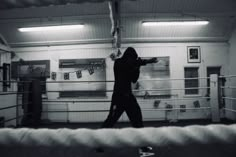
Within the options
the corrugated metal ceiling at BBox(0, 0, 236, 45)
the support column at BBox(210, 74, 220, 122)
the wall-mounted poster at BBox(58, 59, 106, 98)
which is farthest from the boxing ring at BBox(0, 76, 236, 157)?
the wall-mounted poster at BBox(58, 59, 106, 98)

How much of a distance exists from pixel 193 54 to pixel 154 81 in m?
1.42

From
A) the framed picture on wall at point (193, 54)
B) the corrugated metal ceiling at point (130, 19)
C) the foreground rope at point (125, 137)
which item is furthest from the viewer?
the framed picture on wall at point (193, 54)

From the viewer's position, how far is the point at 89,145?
0.87 feet

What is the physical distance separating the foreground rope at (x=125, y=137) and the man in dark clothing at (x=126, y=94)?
137 cm

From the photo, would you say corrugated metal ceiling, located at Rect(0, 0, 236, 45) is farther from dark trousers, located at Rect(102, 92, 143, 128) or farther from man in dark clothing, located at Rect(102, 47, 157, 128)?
dark trousers, located at Rect(102, 92, 143, 128)

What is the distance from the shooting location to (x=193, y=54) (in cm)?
500

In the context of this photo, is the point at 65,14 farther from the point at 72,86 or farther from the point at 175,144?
the point at 175,144

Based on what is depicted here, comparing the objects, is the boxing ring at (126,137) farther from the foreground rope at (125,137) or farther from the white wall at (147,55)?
the white wall at (147,55)

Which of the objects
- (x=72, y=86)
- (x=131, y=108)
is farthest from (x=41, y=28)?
(x=131, y=108)

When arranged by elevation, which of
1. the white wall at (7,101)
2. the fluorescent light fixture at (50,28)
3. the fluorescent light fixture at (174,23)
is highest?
the fluorescent light fixture at (174,23)

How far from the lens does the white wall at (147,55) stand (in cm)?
479

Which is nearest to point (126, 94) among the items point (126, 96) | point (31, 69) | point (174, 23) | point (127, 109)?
point (126, 96)

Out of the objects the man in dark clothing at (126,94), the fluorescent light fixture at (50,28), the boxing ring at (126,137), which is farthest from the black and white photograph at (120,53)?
the boxing ring at (126,137)

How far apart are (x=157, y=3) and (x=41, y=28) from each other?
3.14 meters
